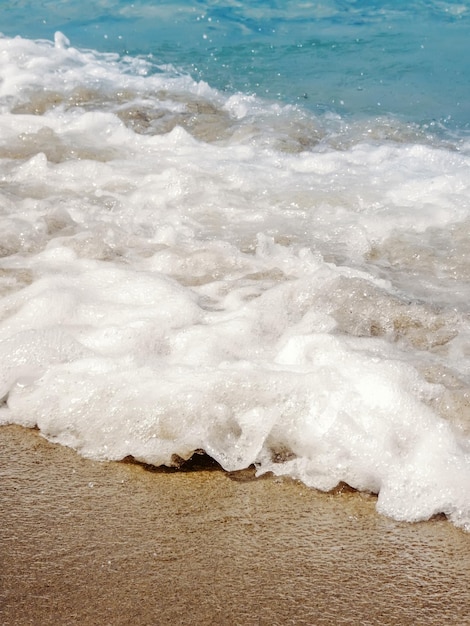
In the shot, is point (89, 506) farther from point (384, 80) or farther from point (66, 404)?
point (384, 80)

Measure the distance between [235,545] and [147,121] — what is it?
14.0 feet

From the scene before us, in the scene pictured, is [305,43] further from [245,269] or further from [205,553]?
[205,553]

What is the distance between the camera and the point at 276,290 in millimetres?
2750

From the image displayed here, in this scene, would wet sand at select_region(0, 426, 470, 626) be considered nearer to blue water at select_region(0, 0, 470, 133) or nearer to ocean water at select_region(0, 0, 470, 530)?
ocean water at select_region(0, 0, 470, 530)

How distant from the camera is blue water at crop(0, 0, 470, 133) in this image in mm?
6352

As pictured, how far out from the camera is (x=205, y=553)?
1.67 metres

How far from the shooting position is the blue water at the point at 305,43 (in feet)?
20.8

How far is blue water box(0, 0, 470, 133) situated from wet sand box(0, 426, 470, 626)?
4.34 meters

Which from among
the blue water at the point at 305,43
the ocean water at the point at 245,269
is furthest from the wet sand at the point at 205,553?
the blue water at the point at 305,43

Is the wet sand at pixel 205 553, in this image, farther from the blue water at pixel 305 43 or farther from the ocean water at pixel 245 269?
the blue water at pixel 305 43

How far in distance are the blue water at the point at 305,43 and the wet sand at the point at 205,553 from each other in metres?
4.34

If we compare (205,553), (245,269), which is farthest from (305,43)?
(205,553)

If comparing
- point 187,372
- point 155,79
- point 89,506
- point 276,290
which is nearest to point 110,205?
point 276,290

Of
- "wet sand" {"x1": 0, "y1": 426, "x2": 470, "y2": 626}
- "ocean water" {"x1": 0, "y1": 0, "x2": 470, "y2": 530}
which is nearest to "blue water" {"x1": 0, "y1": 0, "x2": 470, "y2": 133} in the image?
"ocean water" {"x1": 0, "y1": 0, "x2": 470, "y2": 530}
